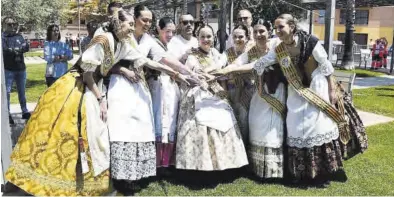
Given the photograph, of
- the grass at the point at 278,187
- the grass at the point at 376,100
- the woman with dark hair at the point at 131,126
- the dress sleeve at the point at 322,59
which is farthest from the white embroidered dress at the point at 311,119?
the grass at the point at 376,100

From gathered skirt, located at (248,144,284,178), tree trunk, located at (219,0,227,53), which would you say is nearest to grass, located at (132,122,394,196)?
gathered skirt, located at (248,144,284,178)

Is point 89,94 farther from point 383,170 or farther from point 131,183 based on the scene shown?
point 383,170

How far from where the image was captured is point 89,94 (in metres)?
3.71

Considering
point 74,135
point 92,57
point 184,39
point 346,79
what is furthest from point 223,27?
point 74,135

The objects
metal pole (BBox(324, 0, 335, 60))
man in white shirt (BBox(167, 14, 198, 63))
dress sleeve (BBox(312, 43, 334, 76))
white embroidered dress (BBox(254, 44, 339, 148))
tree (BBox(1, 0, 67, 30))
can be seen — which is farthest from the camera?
tree (BBox(1, 0, 67, 30))

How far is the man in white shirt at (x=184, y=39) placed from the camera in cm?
484

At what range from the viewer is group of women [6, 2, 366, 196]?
141 inches

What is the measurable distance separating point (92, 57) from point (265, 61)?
1616 millimetres

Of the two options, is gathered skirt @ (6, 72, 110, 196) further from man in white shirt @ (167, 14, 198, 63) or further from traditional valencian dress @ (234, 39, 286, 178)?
traditional valencian dress @ (234, 39, 286, 178)

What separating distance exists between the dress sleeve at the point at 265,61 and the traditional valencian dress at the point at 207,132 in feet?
1.42

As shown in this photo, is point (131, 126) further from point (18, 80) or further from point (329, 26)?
point (329, 26)

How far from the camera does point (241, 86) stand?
4625mm

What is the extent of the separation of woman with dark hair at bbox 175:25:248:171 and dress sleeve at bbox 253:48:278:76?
1.35 feet

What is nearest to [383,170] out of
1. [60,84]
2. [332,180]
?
[332,180]
